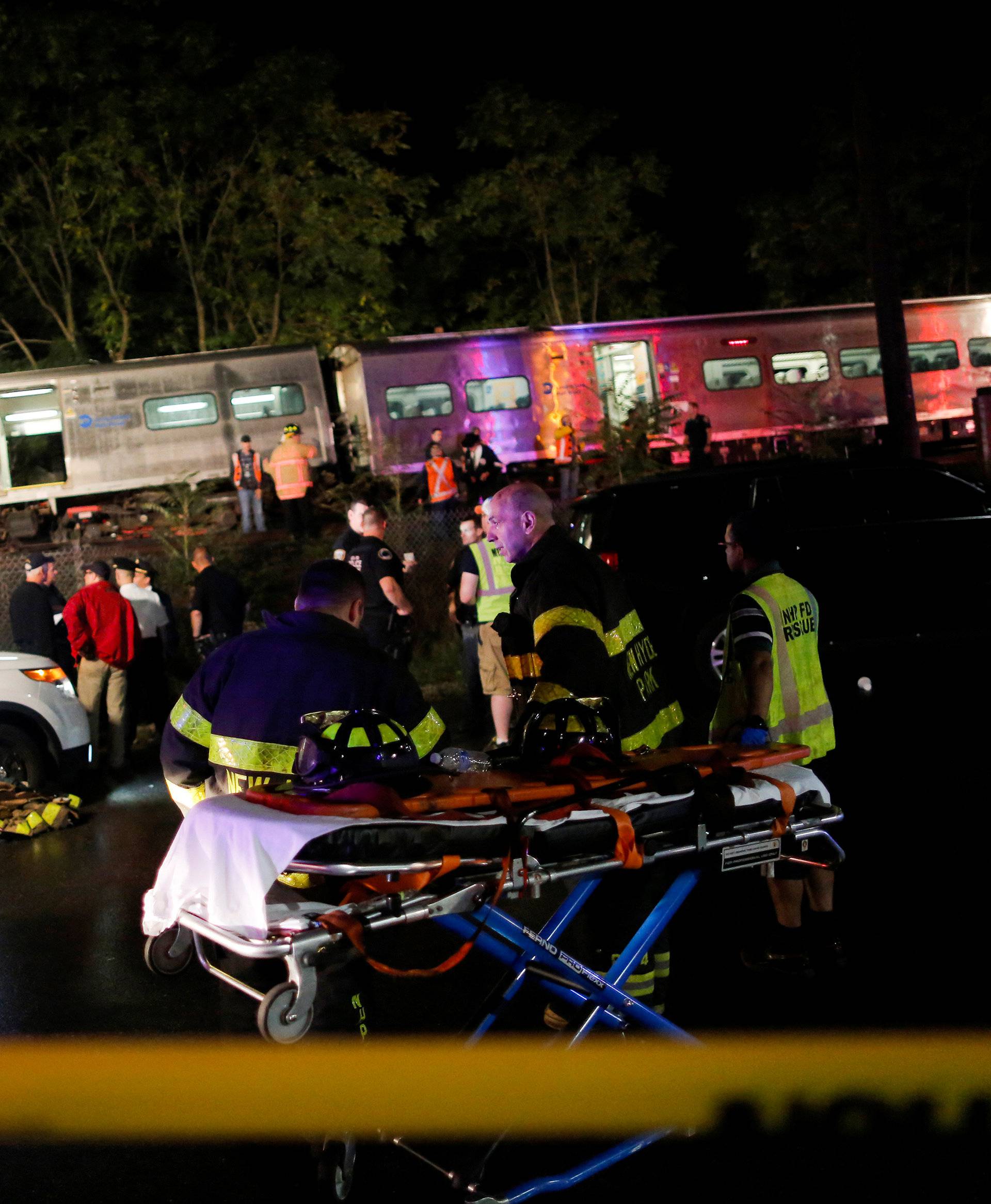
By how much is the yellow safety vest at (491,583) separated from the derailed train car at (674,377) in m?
11.0

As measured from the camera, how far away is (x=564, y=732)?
144 inches

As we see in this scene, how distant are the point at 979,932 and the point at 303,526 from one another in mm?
13429

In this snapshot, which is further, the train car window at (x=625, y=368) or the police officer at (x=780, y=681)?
the train car window at (x=625, y=368)

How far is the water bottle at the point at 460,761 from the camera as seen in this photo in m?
3.54

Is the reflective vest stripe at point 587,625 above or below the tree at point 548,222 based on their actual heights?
below

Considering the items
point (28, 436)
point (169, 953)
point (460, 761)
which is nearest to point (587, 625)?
point (460, 761)

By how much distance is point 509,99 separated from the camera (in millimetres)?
30703

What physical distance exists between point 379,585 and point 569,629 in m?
5.43

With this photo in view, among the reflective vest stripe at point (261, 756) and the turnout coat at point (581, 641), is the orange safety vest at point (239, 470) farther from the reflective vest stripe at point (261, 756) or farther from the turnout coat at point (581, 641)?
the reflective vest stripe at point (261, 756)

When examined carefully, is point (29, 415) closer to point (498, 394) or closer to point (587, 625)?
point (498, 394)

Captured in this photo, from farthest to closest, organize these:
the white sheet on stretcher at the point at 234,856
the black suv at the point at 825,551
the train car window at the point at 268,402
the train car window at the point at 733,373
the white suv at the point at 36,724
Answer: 1. the train car window at the point at 733,373
2. the train car window at the point at 268,402
3. the black suv at the point at 825,551
4. the white suv at the point at 36,724
5. the white sheet on stretcher at the point at 234,856

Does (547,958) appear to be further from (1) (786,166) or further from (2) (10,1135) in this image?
(1) (786,166)

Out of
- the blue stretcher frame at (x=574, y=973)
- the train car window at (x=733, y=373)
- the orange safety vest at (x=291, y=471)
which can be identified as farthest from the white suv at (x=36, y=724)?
the train car window at (x=733, y=373)

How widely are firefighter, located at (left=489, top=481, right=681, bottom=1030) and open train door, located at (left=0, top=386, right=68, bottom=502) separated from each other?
18154 mm
